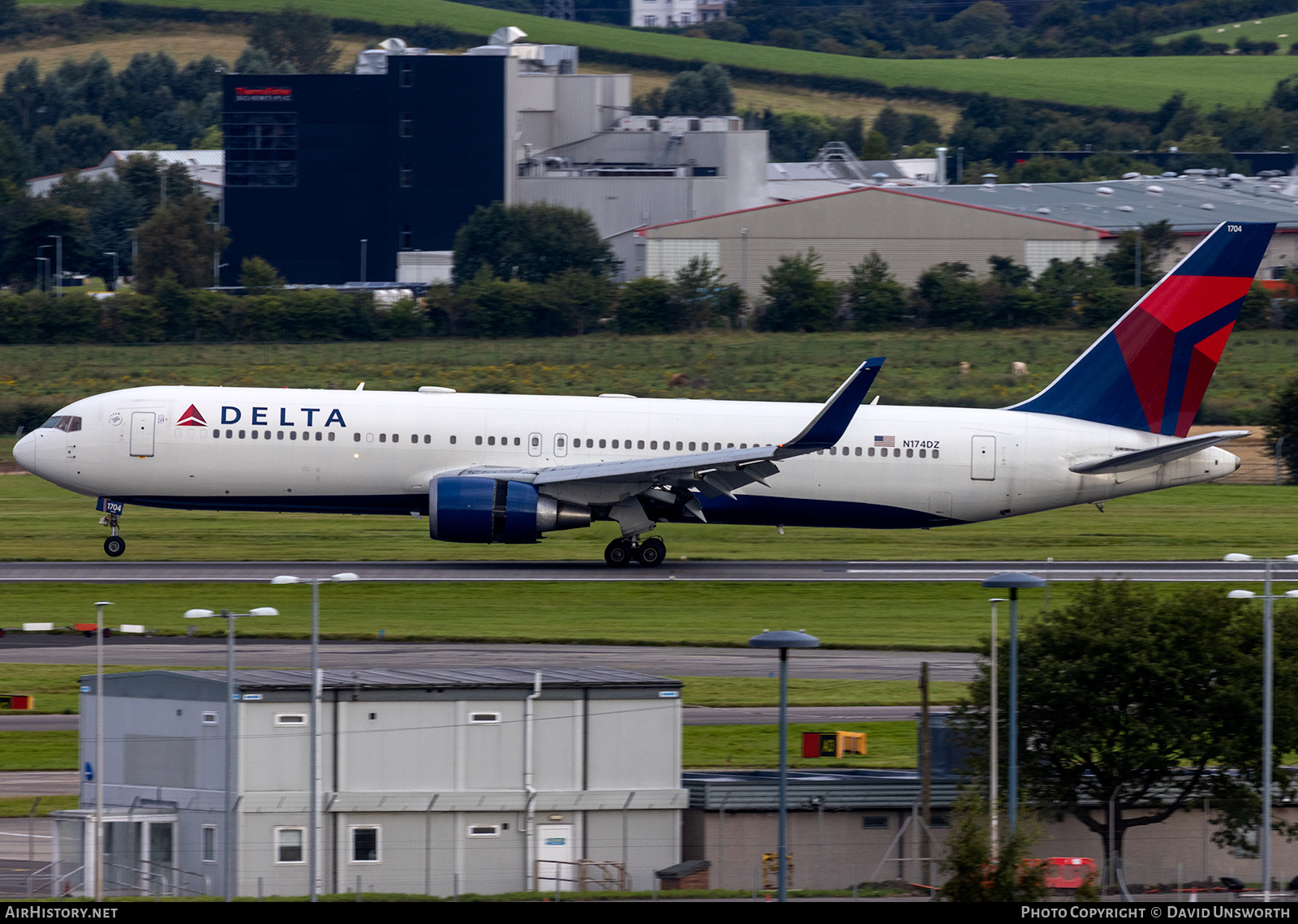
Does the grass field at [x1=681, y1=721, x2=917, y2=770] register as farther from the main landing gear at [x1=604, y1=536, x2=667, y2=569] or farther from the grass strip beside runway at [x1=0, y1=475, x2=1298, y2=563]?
the grass strip beside runway at [x1=0, y1=475, x2=1298, y2=563]

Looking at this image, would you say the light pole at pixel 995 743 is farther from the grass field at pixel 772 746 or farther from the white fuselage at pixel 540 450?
the white fuselage at pixel 540 450

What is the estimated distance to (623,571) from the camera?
49469 millimetres

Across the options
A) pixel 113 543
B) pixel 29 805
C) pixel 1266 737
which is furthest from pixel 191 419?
pixel 1266 737

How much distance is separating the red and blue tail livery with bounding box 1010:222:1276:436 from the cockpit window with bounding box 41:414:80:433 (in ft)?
92.9

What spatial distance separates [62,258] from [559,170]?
4507 cm

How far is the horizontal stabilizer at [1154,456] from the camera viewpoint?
4675cm

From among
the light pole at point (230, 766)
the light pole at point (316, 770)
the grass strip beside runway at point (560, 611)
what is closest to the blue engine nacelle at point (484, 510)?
the grass strip beside runway at point (560, 611)

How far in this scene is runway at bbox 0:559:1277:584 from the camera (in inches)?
1885

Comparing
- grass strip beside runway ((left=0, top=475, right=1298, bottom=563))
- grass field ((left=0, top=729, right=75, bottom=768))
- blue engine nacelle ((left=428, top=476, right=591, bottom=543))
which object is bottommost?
grass field ((left=0, top=729, right=75, bottom=768))

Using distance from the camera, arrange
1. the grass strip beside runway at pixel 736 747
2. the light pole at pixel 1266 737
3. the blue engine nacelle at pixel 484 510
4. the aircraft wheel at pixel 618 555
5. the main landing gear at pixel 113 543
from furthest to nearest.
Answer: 1. the aircraft wheel at pixel 618 555
2. the main landing gear at pixel 113 543
3. the blue engine nacelle at pixel 484 510
4. the grass strip beside runway at pixel 736 747
5. the light pole at pixel 1266 737

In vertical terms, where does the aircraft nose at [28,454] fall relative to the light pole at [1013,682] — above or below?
above

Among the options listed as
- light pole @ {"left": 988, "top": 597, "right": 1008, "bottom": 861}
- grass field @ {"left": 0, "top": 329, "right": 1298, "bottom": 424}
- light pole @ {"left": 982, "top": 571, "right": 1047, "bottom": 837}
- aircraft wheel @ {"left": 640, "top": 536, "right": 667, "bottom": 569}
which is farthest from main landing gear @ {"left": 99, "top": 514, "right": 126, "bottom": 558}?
grass field @ {"left": 0, "top": 329, "right": 1298, "bottom": 424}

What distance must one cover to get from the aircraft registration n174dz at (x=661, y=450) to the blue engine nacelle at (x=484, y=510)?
49 mm

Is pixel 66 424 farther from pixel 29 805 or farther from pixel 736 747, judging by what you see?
pixel 736 747
